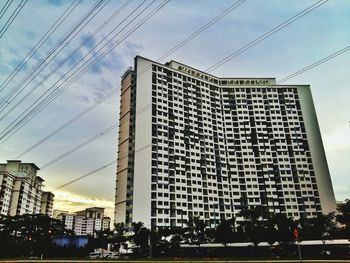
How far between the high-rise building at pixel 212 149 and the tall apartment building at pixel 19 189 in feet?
208

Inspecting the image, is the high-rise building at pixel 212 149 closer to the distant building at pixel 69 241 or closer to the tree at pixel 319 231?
the tree at pixel 319 231

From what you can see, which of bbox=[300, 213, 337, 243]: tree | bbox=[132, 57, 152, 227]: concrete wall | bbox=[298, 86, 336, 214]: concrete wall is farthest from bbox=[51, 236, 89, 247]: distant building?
bbox=[298, 86, 336, 214]: concrete wall

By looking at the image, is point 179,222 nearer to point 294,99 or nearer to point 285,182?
point 285,182

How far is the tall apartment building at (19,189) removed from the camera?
456ft

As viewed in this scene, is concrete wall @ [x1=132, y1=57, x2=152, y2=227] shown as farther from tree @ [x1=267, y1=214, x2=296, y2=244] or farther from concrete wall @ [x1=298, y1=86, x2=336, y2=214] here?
concrete wall @ [x1=298, y1=86, x2=336, y2=214]

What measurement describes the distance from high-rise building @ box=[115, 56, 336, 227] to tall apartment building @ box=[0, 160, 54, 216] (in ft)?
208

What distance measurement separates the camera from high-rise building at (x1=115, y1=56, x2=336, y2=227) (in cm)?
10581

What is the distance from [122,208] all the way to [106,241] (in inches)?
468

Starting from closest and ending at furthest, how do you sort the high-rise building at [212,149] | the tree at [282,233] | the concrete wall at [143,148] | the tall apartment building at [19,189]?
1. the tree at [282,233]
2. the concrete wall at [143,148]
3. the high-rise building at [212,149]
4. the tall apartment building at [19,189]

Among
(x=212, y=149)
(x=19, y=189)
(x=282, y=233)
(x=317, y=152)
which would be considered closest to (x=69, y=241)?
(x=282, y=233)

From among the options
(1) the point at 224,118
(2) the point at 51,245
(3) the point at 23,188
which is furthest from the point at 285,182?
(3) the point at 23,188

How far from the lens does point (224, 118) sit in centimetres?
13750

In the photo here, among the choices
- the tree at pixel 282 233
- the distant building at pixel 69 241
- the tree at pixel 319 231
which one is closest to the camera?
the tree at pixel 282 233

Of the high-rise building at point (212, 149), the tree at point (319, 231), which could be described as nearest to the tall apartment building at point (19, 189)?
the high-rise building at point (212, 149)
